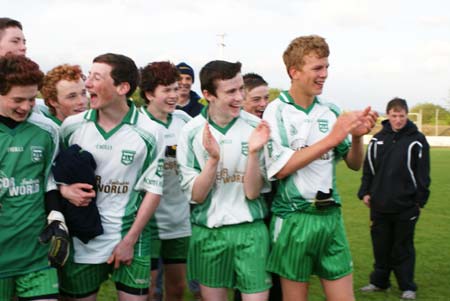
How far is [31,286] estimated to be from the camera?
360 cm

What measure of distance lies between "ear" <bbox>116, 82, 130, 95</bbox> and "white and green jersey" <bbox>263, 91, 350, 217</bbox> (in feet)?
3.25

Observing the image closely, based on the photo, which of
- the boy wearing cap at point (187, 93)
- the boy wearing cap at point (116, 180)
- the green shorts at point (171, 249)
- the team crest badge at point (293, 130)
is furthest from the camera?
the boy wearing cap at point (187, 93)

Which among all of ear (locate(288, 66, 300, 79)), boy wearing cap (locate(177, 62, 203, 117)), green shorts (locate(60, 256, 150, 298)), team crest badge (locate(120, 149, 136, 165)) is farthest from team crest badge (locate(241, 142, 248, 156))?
boy wearing cap (locate(177, 62, 203, 117))

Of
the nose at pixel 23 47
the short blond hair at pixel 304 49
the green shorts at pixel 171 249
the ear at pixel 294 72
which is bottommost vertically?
the green shorts at pixel 171 249

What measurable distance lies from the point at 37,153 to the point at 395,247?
14.6 ft

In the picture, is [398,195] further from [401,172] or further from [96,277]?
[96,277]

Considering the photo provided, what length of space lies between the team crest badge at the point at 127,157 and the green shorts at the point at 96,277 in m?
0.65

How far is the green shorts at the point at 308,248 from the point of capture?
399cm

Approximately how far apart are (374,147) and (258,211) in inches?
132

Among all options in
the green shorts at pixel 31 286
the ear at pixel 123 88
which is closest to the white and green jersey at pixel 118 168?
the ear at pixel 123 88

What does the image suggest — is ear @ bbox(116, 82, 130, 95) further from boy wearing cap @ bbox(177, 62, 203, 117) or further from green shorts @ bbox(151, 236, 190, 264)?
boy wearing cap @ bbox(177, 62, 203, 117)

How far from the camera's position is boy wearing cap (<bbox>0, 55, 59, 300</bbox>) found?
3.58m

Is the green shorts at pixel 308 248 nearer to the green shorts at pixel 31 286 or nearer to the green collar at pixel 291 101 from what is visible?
the green collar at pixel 291 101

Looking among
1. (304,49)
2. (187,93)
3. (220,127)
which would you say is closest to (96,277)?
(220,127)
